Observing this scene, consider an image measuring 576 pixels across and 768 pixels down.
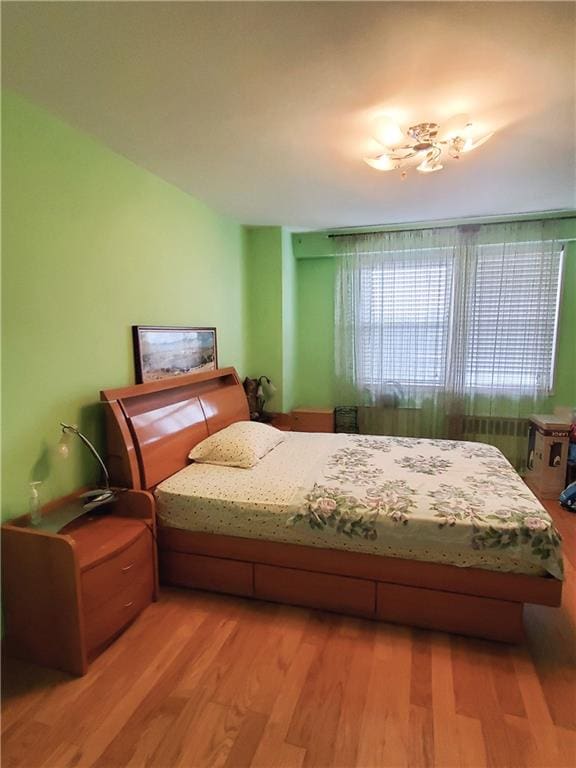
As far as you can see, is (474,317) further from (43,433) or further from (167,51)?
(43,433)

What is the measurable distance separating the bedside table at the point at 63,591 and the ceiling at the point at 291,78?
1.94m

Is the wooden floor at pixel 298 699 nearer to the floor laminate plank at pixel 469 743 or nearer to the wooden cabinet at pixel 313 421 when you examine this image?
the floor laminate plank at pixel 469 743

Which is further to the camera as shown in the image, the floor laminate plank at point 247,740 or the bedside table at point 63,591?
the bedside table at point 63,591

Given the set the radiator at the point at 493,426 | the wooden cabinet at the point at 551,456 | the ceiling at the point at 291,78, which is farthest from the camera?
the radiator at the point at 493,426

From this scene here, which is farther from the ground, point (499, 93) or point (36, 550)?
point (499, 93)

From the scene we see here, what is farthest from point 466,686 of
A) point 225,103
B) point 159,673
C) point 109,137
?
point 109,137

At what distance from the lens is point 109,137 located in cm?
209

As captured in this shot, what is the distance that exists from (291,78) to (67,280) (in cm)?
145

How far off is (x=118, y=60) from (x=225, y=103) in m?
0.47

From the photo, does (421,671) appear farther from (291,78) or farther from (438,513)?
(291,78)

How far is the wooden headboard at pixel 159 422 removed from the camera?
2.15m

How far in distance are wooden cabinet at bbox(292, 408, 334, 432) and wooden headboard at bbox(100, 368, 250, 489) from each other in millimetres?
1045

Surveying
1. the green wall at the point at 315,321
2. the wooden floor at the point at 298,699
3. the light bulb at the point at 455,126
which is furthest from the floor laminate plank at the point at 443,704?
the green wall at the point at 315,321

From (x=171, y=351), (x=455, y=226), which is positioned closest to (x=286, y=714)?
(x=171, y=351)
